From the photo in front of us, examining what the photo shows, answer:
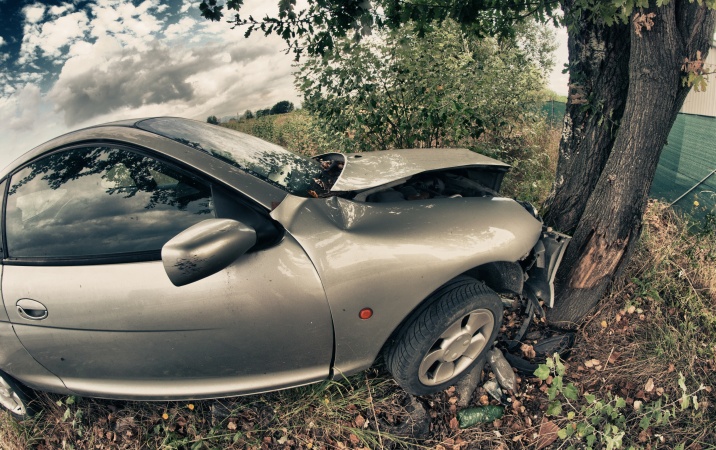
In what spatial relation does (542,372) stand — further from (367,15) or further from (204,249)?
(367,15)

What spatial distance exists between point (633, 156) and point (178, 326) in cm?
280

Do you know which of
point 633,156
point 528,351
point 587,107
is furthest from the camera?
point 587,107

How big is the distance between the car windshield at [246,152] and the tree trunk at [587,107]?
1848mm

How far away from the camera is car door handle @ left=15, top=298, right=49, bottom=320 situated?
221cm

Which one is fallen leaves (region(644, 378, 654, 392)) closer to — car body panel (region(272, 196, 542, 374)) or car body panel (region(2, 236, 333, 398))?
car body panel (region(272, 196, 542, 374))

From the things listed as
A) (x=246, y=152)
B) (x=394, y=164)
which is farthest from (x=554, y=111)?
(x=246, y=152)

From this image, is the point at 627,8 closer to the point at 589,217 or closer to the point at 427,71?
the point at 589,217

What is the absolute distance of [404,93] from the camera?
Answer: 493 cm

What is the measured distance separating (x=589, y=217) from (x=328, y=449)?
7.20 feet

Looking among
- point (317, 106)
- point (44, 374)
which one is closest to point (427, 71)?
point (317, 106)

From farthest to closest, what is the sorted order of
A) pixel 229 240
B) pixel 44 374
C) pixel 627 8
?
pixel 44 374 < pixel 627 8 < pixel 229 240

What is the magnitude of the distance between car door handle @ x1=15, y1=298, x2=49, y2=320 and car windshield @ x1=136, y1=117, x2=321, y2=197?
1014mm

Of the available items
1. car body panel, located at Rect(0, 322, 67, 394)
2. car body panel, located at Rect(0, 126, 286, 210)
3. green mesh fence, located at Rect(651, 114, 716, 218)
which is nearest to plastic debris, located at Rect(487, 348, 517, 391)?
car body panel, located at Rect(0, 126, 286, 210)

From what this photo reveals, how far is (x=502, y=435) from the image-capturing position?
99.0 inches
